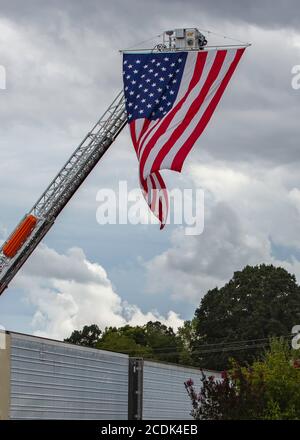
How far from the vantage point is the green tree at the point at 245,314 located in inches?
4235

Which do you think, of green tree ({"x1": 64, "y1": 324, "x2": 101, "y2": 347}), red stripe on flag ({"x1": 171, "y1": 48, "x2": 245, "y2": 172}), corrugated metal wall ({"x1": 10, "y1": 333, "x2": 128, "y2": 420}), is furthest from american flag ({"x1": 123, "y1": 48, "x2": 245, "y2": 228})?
green tree ({"x1": 64, "y1": 324, "x2": 101, "y2": 347})

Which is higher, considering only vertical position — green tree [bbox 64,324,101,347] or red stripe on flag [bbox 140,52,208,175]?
green tree [bbox 64,324,101,347]

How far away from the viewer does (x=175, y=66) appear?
3859 cm

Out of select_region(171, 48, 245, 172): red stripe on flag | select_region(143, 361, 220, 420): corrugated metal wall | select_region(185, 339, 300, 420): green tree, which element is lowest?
select_region(185, 339, 300, 420): green tree

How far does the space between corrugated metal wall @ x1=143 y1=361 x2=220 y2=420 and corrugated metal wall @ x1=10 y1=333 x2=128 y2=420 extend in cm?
187

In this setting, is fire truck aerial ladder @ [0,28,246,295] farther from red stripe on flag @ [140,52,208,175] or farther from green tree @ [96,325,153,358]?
green tree @ [96,325,153,358]

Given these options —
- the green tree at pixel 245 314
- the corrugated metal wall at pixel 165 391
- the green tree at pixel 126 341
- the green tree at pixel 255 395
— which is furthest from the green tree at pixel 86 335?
the green tree at pixel 255 395

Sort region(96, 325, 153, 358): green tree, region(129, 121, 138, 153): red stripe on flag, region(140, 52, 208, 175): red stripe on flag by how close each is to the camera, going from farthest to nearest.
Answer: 1. region(96, 325, 153, 358): green tree
2. region(129, 121, 138, 153): red stripe on flag
3. region(140, 52, 208, 175): red stripe on flag

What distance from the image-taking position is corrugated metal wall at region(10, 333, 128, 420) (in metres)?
33.1

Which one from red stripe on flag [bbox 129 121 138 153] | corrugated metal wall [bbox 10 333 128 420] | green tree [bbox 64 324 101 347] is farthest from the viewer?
green tree [bbox 64 324 101 347]

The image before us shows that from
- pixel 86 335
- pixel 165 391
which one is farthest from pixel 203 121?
pixel 86 335

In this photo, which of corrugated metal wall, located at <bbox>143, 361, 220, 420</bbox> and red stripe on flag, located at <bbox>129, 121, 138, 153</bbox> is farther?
corrugated metal wall, located at <bbox>143, 361, 220, 420</bbox>
